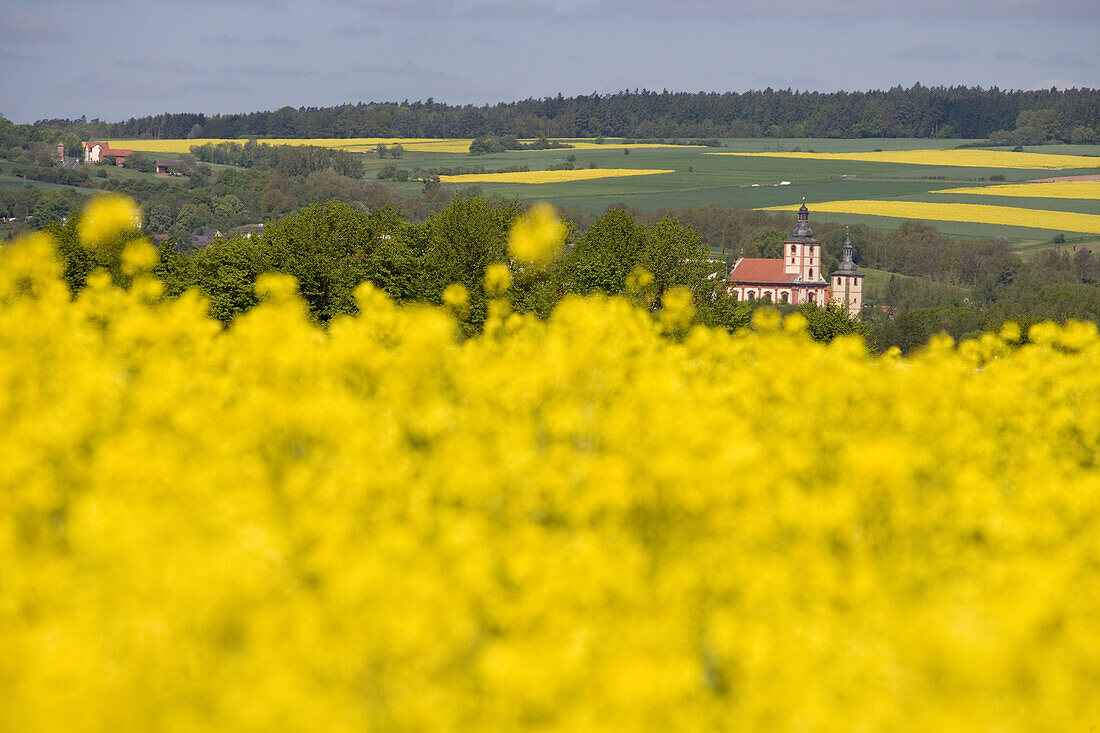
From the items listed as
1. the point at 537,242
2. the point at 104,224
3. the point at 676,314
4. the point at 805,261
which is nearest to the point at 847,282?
the point at 805,261

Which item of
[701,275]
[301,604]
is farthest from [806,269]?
[301,604]

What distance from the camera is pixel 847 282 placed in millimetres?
181875

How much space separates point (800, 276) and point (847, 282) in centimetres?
767

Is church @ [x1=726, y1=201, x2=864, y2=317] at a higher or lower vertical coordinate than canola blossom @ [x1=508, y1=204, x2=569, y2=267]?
lower

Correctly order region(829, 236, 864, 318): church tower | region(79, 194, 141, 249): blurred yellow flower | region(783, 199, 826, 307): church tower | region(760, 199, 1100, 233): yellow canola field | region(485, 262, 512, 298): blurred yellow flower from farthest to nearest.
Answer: region(783, 199, 826, 307): church tower → region(829, 236, 864, 318): church tower → region(760, 199, 1100, 233): yellow canola field → region(79, 194, 141, 249): blurred yellow flower → region(485, 262, 512, 298): blurred yellow flower

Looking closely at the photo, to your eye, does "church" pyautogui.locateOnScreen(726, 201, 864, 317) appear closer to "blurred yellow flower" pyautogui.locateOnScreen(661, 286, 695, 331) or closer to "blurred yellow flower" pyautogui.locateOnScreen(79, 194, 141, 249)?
"blurred yellow flower" pyautogui.locateOnScreen(79, 194, 141, 249)

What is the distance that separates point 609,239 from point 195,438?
53357 mm

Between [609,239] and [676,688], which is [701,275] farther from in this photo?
[676,688]

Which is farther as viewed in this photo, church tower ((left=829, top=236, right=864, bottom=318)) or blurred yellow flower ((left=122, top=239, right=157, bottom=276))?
church tower ((left=829, top=236, right=864, bottom=318))

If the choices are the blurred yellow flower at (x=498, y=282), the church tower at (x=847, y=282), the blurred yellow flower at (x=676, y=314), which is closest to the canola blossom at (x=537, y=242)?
the blurred yellow flower at (x=498, y=282)

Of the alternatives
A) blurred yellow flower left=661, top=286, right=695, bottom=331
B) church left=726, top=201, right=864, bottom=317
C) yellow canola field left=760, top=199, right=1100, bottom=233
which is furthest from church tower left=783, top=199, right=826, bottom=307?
blurred yellow flower left=661, top=286, right=695, bottom=331

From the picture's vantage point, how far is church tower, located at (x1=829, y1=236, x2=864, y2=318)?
17925cm

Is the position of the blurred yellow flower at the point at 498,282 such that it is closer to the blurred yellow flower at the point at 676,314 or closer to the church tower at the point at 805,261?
the blurred yellow flower at the point at 676,314

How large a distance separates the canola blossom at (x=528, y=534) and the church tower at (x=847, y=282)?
147230mm
